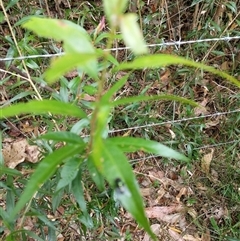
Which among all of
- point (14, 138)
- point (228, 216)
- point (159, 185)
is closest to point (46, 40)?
point (14, 138)

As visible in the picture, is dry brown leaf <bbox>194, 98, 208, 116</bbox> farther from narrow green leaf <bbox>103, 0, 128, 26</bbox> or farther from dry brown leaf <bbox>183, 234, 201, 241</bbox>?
narrow green leaf <bbox>103, 0, 128, 26</bbox>

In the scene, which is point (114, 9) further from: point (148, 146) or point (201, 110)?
point (201, 110)

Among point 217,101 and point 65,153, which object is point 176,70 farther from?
point 65,153

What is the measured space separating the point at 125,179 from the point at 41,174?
6.6 inches

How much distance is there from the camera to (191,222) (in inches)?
89.4

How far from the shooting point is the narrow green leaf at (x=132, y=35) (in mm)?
488

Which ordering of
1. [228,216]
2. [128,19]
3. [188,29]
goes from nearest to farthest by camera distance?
[128,19]
[228,216]
[188,29]

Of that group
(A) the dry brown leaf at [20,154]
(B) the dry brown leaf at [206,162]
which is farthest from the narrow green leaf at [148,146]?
(B) the dry brown leaf at [206,162]

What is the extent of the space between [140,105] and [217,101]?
0.62 metres

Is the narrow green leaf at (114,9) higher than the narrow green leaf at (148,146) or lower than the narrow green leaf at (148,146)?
higher

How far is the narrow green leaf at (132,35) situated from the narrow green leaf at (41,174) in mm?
342

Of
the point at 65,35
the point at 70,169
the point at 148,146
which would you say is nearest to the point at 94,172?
the point at 70,169

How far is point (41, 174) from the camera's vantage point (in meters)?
0.75

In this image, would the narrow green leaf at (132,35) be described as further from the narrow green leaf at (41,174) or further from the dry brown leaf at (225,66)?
the dry brown leaf at (225,66)
